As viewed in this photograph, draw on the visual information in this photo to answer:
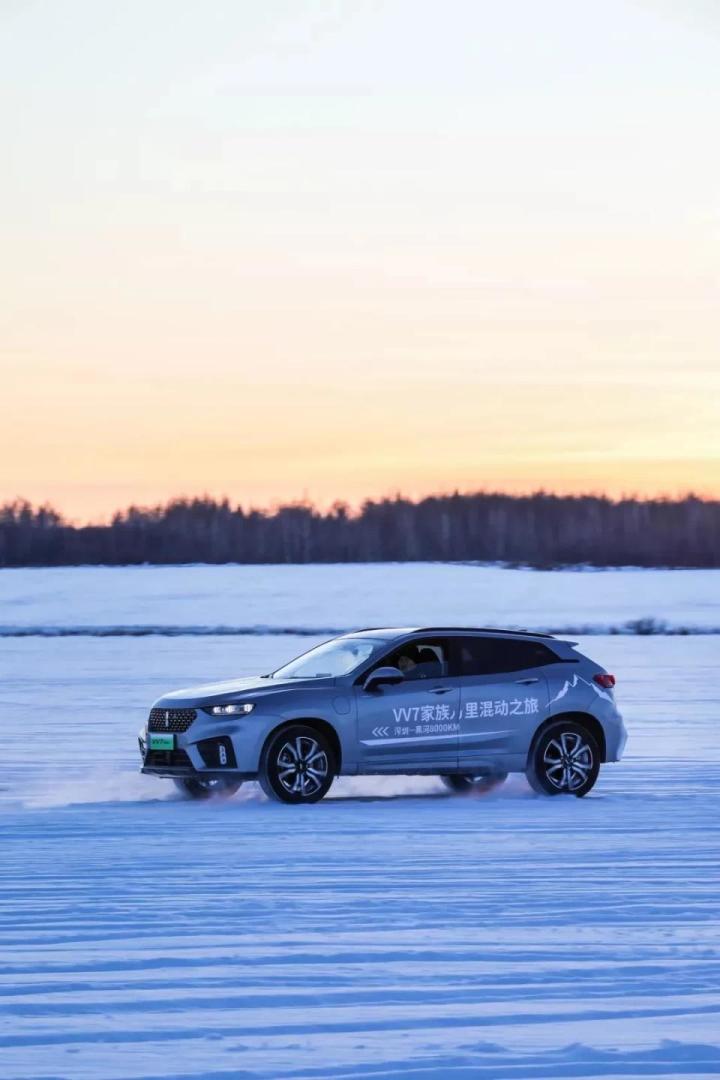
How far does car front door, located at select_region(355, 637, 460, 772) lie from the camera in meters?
14.5

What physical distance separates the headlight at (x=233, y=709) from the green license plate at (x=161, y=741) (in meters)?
0.44

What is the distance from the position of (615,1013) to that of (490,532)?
140 m

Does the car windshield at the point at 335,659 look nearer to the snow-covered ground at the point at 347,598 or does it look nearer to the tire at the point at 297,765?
the tire at the point at 297,765

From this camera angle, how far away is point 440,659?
15094 mm

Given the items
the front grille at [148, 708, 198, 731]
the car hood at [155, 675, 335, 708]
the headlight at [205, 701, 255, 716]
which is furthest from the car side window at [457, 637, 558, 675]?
the front grille at [148, 708, 198, 731]

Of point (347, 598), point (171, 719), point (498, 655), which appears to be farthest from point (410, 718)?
point (347, 598)

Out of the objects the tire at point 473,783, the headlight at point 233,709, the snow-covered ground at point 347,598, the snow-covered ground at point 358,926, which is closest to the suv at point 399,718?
the headlight at point 233,709

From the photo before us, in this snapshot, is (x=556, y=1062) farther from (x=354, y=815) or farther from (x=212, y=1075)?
(x=354, y=815)

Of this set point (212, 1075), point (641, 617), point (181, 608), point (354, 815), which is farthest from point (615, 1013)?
point (181, 608)

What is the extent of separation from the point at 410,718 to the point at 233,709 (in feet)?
4.88

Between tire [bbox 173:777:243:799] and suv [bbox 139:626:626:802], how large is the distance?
0.06 ft

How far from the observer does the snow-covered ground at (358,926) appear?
6.36 m

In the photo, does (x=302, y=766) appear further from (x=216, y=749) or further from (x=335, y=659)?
(x=335, y=659)

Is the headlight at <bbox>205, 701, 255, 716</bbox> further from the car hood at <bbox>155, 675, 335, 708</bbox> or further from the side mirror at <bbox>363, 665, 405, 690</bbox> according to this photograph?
the side mirror at <bbox>363, 665, 405, 690</bbox>
